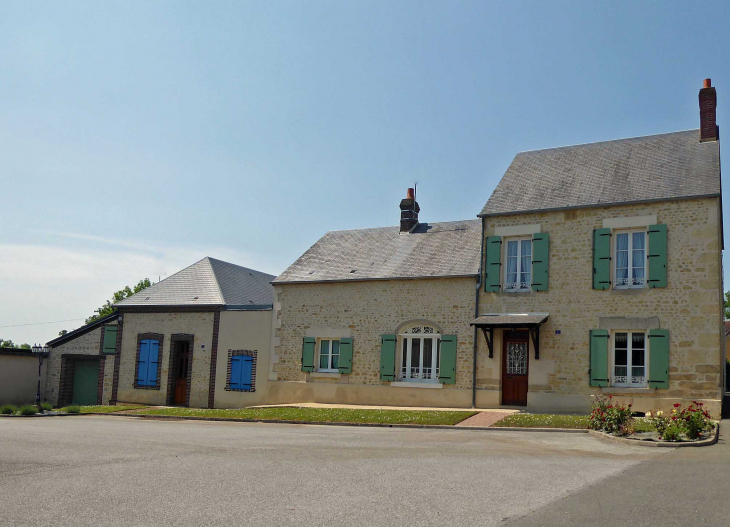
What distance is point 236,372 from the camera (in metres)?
21.4

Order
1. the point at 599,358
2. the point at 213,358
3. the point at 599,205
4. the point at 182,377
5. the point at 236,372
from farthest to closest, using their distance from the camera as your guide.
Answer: the point at 182,377 → the point at 213,358 → the point at 236,372 → the point at 599,205 → the point at 599,358

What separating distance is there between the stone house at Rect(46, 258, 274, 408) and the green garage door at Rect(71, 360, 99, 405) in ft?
0.12

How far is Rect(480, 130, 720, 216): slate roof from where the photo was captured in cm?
1627

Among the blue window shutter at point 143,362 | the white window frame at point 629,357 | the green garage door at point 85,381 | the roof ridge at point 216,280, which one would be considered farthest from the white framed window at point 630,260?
the green garage door at point 85,381

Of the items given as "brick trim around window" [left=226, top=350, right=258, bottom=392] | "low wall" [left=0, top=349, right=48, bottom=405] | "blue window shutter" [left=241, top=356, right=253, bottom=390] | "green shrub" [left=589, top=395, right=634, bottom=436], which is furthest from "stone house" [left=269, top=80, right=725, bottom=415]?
"low wall" [left=0, top=349, right=48, bottom=405]

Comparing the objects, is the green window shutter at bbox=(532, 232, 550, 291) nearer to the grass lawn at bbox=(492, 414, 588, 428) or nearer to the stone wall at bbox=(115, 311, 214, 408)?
the grass lawn at bbox=(492, 414, 588, 428)

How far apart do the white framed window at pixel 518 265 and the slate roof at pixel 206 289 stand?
26.0 feet

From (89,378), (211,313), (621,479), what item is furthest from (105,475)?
(89,378)

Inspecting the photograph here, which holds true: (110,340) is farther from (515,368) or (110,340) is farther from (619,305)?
(619,305)

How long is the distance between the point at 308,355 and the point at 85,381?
30.4ft

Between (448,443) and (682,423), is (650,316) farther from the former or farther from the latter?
(448,443)

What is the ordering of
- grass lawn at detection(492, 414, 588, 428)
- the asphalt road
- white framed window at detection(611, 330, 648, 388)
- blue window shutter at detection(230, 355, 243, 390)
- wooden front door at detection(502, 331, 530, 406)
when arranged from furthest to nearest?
blue window shutter at detection(230, 355, 243, 390) < wooden front door at detection(502, 331, 530, 406) < white framed window at detection(611, 330, 648, 388) < grass lawn at detection(492, 414, 588, 428) < the asphalt road

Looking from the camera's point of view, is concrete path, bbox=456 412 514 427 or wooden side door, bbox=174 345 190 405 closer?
concrete path, bbox=456 412 514 427

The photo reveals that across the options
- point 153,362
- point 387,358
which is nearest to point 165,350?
point 153,362
